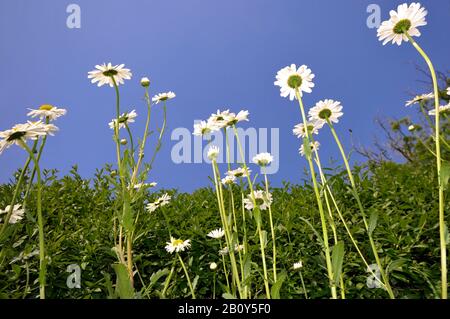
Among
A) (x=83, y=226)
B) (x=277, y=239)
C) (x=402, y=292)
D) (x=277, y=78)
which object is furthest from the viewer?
(x=83, y=226)

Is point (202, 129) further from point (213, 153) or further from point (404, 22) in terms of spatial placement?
point (404, 22)

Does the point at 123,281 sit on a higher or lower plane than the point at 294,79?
lower

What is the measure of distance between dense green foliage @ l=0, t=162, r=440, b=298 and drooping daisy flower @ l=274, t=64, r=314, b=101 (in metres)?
0.73

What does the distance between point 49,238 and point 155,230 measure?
0.65 meters

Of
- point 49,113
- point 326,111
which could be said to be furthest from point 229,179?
point 49,113

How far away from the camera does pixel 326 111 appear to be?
1.49 meters

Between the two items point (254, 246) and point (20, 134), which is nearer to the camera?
point (20, 134)

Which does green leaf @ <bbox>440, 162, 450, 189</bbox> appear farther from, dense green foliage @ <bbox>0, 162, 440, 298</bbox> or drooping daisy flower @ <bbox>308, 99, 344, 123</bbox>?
dense green foliage @ <bbox>0, 162, 440, 298</bbox>

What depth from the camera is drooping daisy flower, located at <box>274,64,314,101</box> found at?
1.38 m

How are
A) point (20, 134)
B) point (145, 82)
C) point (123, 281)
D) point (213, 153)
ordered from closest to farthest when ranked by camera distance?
1. point (123, 281)
2. point (20, 134)
3. point (213, 153)
4. point (145, 82)

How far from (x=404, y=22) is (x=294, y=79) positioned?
1.37 feet
